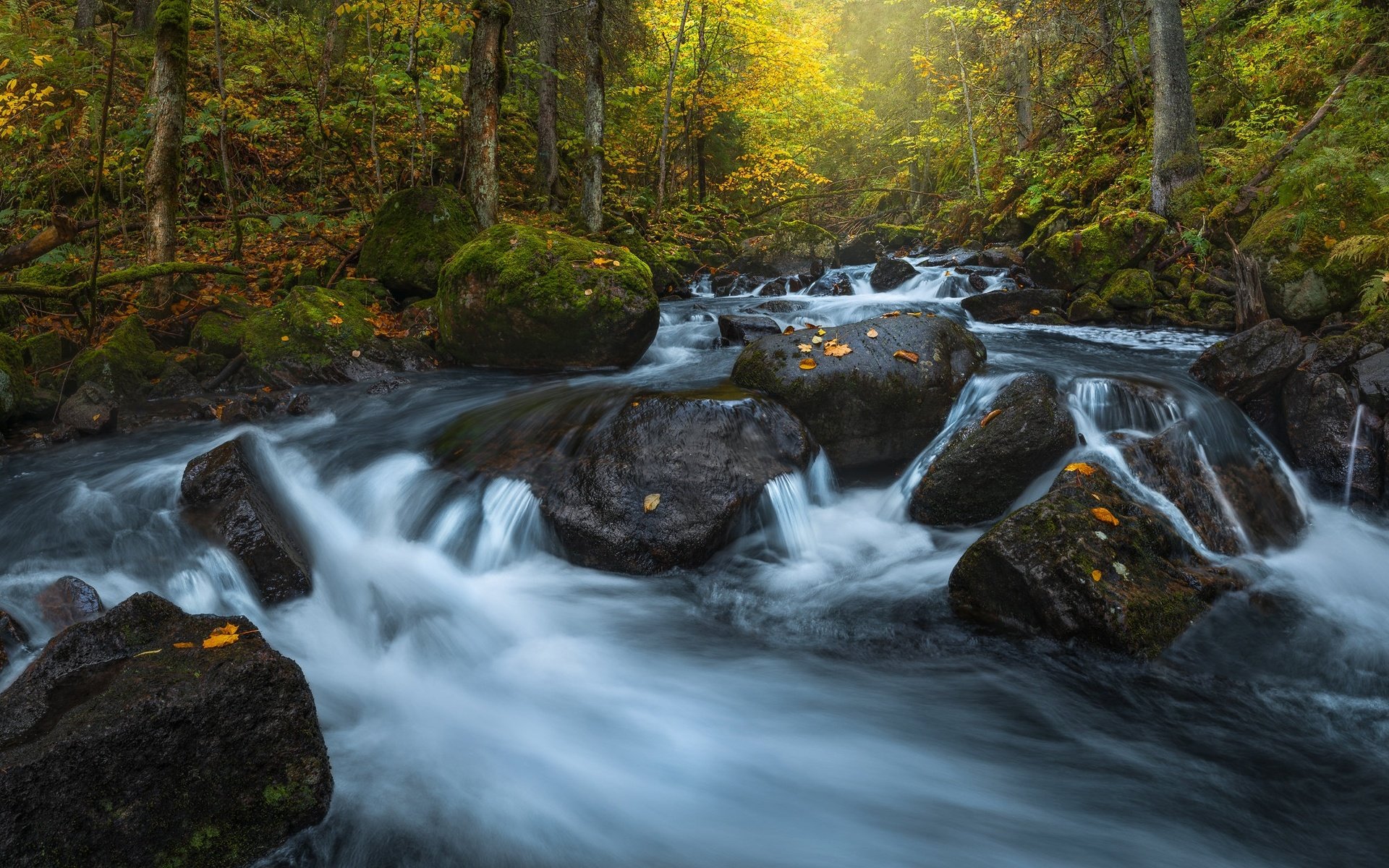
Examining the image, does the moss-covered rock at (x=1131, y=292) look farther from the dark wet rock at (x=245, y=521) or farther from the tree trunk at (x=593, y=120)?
the dark wet rock at (x=245, y=521)

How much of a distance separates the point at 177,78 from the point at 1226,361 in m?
11.1

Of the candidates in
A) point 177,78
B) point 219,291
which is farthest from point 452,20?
point 219,291

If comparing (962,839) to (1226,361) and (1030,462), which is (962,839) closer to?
→ (1030,462)

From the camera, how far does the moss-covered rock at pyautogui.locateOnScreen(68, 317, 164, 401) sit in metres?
7.42

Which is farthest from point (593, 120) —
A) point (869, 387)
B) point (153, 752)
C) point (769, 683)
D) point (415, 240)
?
point (153, 752)

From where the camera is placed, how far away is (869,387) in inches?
234

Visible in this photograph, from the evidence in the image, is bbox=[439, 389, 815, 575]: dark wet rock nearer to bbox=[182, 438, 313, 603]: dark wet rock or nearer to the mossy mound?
bbox=[182, 438, 313, 603]: dark wet rock

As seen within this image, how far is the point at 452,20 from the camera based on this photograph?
36.6 ft

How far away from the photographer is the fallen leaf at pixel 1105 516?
4.06 m

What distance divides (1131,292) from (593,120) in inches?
348

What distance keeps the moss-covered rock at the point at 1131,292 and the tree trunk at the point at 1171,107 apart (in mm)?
1281

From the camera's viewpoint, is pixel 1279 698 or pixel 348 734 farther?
pixel 1279 698

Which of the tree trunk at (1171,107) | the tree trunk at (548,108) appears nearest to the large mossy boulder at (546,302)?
the tree trunk at (1171,107)

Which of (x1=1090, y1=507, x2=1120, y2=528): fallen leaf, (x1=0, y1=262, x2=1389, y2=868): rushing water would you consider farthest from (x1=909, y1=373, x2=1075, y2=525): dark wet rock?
(x1=1090, y1=507, x2=1120, y2=528): fallen leaf
